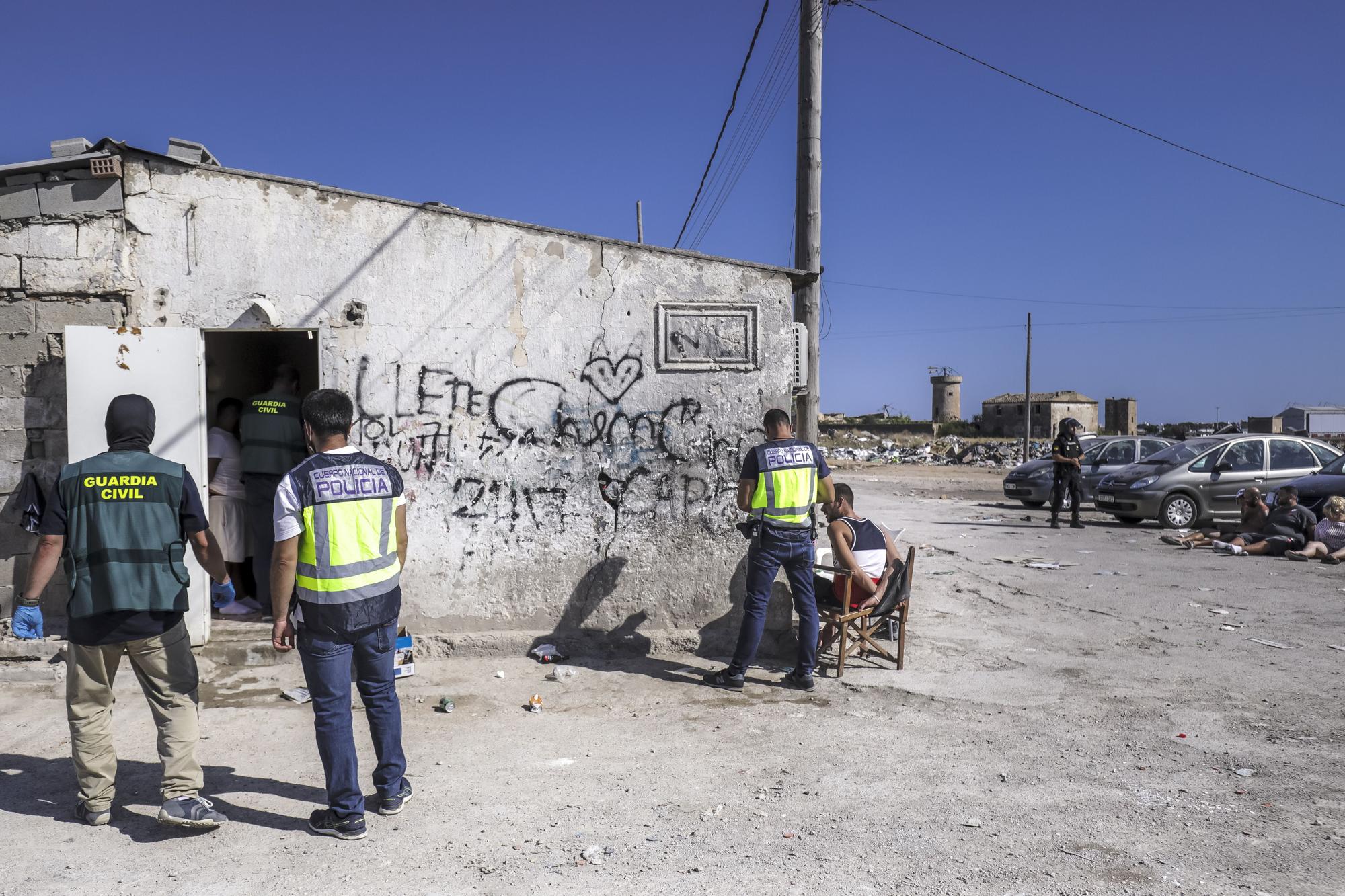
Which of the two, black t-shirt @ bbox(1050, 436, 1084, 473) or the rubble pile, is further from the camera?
the rubble pile

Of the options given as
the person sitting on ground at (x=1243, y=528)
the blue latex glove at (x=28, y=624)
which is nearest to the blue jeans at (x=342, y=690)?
the blue latex glove at (x=28, y=624)

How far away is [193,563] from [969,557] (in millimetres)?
8395

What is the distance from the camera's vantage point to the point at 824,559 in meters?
6.81

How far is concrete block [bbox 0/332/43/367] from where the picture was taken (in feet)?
19.4

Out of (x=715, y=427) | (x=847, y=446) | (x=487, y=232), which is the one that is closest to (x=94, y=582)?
(x=487, y=232)

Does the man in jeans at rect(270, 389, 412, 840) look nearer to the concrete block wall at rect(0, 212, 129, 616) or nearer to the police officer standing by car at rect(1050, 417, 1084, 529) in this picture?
the concrete block wall at rect(0, 212, 129, 616)

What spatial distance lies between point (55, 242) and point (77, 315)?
19.4 inches

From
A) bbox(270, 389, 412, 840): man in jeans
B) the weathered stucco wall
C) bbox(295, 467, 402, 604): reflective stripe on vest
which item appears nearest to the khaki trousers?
bbox(270, 389, 412, 840): man in jeans

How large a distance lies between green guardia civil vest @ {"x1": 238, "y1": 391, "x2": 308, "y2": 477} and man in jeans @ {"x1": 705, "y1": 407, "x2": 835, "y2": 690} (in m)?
3.25

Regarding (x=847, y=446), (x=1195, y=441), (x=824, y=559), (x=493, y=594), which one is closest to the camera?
(x=493, y=594)

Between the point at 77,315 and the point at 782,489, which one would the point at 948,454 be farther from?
the point at 77,315

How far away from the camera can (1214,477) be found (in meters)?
13.7

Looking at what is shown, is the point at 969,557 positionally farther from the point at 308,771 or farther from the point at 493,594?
the point at 308,771

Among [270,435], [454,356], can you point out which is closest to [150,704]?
[270,435]
